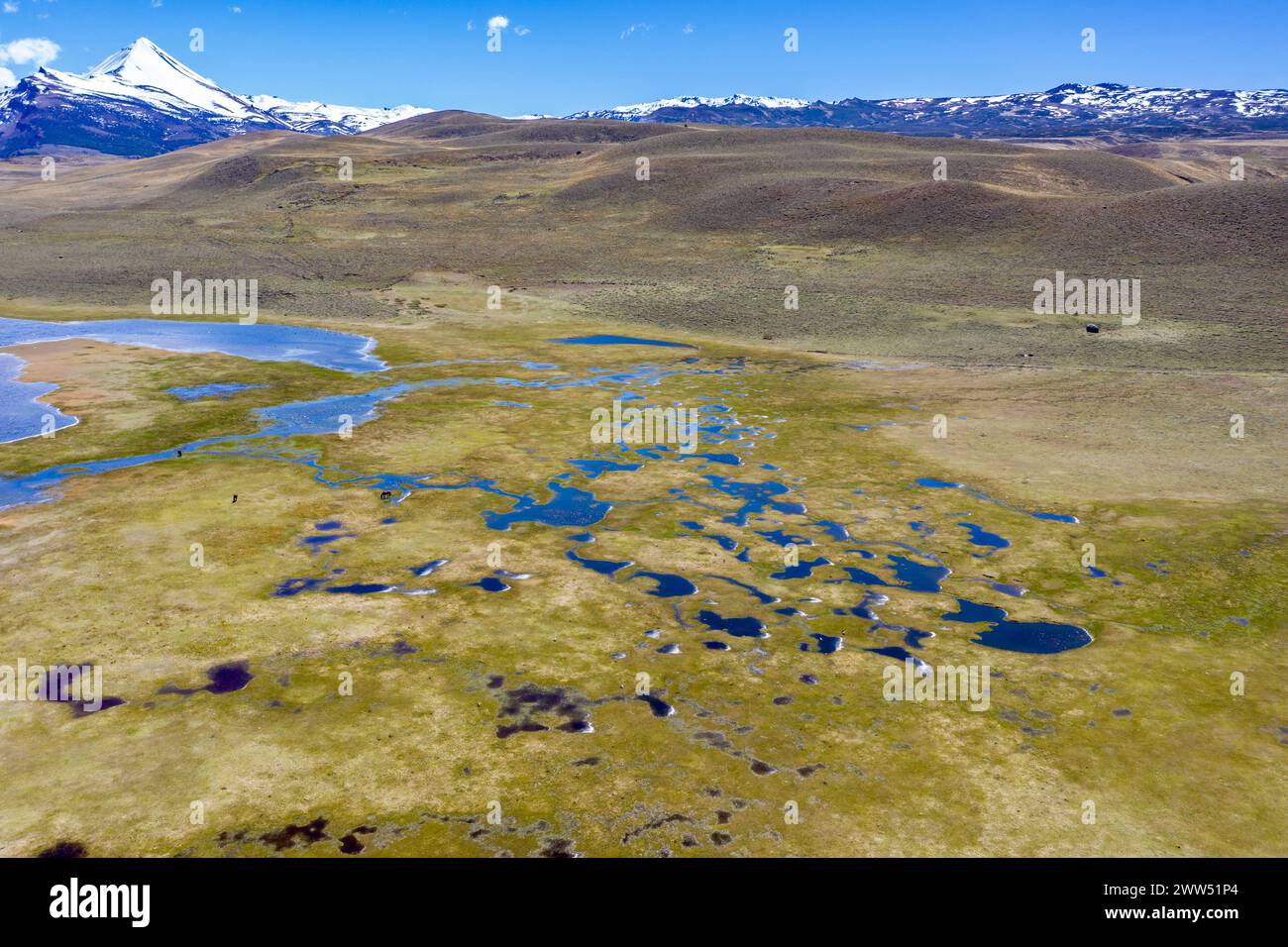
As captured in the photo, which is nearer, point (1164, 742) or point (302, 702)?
point (1164, 742)

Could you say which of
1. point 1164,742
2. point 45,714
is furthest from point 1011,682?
point 45,714

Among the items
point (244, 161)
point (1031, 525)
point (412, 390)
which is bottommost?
point (1031, 525)

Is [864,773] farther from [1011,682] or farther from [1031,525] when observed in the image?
[1031,525]

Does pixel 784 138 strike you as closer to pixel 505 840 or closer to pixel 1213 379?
pixel 1213 379

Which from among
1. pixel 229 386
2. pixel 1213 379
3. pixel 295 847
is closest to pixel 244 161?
pixel 229 386
